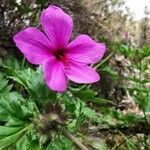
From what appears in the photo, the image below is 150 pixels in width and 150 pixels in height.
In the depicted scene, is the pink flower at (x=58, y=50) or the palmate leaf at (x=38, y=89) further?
the palmate leaf at (x=38, y=89)

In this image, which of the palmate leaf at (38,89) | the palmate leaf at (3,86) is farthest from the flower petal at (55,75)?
the palmate leaf at (3,86)

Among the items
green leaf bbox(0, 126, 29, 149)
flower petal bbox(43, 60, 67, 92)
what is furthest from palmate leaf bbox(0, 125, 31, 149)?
flower petal bbox(43, 60, 67, 92)

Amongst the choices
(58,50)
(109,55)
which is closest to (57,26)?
(58,50)

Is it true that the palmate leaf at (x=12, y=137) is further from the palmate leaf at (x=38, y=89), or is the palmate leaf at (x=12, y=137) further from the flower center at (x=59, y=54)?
the flower center at (x=59, y=54)

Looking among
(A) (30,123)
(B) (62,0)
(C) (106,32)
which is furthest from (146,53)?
(A) (30,123)

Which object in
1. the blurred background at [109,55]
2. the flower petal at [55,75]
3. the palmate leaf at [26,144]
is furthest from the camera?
the blurred background at [109,55]

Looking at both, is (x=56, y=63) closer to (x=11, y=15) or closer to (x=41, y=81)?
(x=41, y=81)

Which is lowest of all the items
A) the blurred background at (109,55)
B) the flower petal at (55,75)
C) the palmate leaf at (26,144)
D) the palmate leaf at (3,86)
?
the blurred background at (109,55)

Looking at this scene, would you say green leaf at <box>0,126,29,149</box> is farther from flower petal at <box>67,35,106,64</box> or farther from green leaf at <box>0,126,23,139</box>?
flower petal at <box>67,35,106,64</box>
